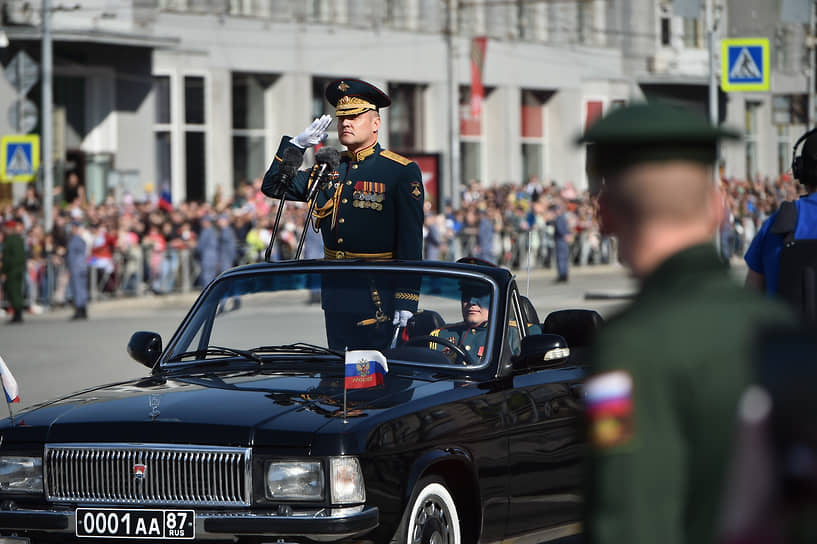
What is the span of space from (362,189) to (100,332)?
16.0 m

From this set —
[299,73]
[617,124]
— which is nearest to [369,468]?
[617,124]

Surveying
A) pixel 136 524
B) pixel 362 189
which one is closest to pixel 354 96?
pixel 362 189

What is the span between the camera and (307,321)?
7.53 m

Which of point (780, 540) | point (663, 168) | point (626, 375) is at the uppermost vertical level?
point (663, 168)

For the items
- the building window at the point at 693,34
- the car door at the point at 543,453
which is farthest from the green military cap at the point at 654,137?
the building window at the point at 693,34

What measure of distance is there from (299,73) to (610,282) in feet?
40.1

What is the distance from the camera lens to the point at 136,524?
6004mm

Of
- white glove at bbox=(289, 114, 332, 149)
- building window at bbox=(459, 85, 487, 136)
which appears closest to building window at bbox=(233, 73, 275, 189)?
building window at bbox=(459, 85, 487, 136)

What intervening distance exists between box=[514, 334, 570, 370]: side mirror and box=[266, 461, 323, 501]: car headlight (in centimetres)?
133

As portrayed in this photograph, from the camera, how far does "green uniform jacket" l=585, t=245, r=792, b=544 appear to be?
2201mm

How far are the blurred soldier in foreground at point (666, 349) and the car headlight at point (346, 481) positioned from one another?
11.5 ft

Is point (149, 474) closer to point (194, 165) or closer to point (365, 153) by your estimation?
point (365, 153)

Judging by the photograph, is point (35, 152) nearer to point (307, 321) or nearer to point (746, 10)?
point (746, 10)

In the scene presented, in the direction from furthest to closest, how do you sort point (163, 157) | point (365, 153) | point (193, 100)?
point (193, 100) → point (163, 157) → point (365, 153)
